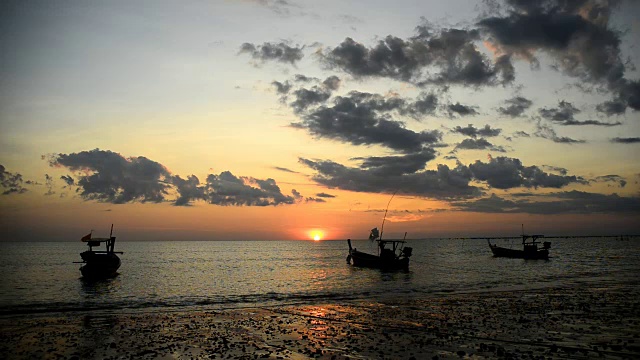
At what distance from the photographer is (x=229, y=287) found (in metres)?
59.8

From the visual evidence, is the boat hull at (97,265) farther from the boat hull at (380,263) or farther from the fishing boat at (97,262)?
the boat hull at (380,263)

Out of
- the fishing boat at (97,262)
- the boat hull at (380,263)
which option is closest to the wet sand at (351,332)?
the fishing boat at (97,262)

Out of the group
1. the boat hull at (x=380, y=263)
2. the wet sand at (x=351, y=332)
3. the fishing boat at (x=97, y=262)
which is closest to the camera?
the wet sand at (x=351, y=332)

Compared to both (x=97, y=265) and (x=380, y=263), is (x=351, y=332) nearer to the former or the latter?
(x=380, y=263)

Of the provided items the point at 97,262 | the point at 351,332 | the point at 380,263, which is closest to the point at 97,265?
the point at 97,262

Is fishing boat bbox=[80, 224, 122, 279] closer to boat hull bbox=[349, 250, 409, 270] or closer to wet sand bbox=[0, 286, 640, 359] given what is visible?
wet sand bbox=[0, 286, 640, 359]

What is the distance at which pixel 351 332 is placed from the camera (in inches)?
933

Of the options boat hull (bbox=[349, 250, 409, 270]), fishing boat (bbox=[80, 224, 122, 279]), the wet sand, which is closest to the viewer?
Answer: the wet sand

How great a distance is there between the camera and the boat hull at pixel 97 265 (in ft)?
224

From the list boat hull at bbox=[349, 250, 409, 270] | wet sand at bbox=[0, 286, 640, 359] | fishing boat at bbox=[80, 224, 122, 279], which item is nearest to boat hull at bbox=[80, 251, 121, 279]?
fishing boat at bbox=[80, 224, 122, 279]

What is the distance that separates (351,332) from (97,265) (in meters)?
58.6

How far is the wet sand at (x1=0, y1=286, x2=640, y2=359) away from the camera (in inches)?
757

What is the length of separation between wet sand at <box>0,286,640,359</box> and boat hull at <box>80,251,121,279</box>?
119ft

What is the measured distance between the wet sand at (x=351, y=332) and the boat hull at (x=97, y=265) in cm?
3624
